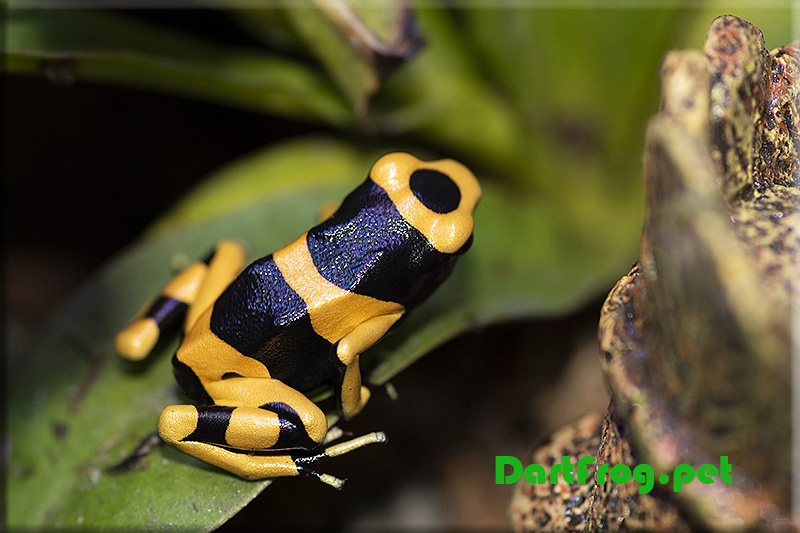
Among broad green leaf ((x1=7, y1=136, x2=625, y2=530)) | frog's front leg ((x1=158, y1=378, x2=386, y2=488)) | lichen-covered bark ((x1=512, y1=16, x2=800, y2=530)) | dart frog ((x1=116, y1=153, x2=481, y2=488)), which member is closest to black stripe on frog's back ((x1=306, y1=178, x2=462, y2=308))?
dart frog ((x1=116, y1=153, x2=481, y2=488))

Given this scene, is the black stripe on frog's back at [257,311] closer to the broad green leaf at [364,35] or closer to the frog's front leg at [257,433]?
the frog's front leg at [257,433]

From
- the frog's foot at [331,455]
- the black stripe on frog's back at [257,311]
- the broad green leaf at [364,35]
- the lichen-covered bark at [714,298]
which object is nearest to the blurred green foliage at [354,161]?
the broad green leaf at [364,35]

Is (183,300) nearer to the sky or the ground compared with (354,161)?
nearer to the ground

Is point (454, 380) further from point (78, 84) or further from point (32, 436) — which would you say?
point (78, 84)

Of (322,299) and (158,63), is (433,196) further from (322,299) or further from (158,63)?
(158,63)

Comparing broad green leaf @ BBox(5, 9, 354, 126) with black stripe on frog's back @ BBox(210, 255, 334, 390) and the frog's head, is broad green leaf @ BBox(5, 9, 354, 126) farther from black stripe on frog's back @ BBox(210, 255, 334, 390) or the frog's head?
black stripe on frog's back @ BBox(210, 255, 334, 390)

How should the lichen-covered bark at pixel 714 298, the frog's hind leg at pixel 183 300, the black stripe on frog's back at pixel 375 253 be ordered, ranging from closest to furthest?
the lichen-covered bark at pixel 714 298 < the black stripe on frog's back at pixel 375 253 < the frog's hind leg at pixel 183 300

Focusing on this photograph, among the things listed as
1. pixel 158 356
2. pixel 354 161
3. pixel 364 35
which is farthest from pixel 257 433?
pixel 354 161
